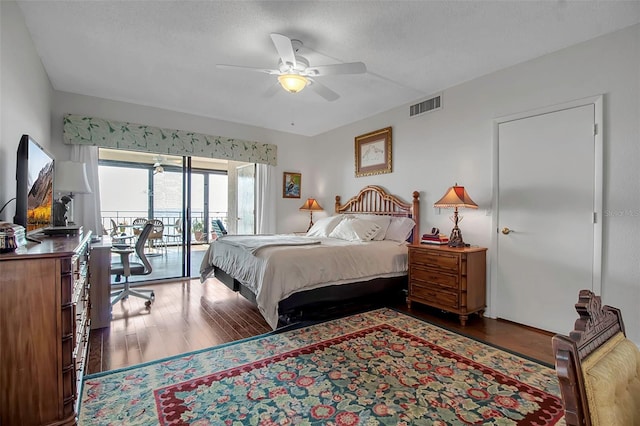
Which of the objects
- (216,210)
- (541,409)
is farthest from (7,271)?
(216,210)

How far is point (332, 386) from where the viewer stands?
200cm

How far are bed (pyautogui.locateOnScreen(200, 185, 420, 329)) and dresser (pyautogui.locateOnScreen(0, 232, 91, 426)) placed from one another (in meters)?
1.46

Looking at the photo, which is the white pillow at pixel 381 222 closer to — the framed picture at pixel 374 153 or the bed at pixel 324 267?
the bed at pixel 324 267

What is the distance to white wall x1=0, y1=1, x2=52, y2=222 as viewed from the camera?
2049mm

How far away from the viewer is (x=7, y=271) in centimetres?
145

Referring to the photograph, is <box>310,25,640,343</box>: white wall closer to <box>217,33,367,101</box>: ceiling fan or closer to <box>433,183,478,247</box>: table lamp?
<box>433,183,478,247</box>: table lamp

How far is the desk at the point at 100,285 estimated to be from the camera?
297cm

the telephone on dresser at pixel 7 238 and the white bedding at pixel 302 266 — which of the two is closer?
the telephone on dresser at pixel 7 238

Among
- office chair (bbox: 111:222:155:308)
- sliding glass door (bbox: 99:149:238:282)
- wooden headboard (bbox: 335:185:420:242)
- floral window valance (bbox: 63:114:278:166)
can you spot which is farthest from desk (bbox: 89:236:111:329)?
wooden headboard (bbox: 335:185:420:242)

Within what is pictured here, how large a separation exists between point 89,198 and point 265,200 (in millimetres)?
2624

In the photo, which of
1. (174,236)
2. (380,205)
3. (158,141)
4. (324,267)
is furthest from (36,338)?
(174,236)

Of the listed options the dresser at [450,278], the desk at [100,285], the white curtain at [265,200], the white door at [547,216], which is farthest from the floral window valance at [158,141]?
the white door at [547,216]

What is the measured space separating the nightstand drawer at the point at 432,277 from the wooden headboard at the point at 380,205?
2.31 ft

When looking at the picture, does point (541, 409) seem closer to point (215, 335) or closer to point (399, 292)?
point (399, 292)
